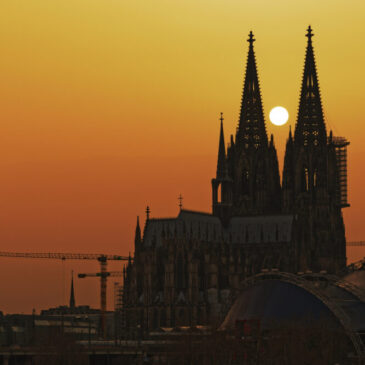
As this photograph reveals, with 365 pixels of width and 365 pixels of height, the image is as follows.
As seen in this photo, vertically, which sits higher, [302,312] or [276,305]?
[276,305]

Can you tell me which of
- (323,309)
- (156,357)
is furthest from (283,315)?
(156,357)

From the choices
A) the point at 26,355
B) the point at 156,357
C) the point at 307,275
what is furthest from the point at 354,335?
the point at 26,355

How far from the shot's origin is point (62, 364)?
162 metres

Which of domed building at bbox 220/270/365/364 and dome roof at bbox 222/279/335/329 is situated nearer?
domed building at bbox 220/270/365/364

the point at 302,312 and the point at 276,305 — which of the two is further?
the point at 276,305

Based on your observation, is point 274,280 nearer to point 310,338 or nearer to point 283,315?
point 283,315

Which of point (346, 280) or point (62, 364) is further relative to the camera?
point (346, 280)

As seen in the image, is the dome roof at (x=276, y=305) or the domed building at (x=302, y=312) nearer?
the domed building at (x=302, y=312)

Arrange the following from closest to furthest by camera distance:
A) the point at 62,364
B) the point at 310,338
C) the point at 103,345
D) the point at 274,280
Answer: the point at 310,338
the point at 62,364
the point at 274,280
the point at 103,345

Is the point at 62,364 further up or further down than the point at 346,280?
further down

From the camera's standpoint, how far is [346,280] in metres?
177

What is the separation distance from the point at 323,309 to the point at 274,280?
11.1 m

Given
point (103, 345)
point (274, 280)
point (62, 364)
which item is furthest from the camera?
point (103, 345)

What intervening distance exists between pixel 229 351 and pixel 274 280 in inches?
782
